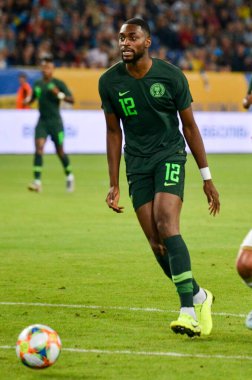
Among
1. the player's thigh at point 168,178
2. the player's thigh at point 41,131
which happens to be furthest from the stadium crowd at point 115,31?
the player's thigh at point 168,178

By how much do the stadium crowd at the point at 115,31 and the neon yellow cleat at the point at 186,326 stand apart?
25.2 m

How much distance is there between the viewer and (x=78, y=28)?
3488 cm

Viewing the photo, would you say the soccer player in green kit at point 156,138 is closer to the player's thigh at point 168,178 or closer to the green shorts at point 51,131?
the player's thigh at point 168,178

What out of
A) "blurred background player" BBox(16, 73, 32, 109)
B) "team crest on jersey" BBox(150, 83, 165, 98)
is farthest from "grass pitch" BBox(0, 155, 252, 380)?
"blurred background player" BBox(16, 73, 32, 109)

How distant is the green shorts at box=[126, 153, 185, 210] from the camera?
826 centimetres

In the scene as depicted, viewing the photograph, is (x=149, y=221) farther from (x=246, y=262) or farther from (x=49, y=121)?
(x=49, y=121)

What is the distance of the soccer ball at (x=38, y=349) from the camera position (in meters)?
6.70

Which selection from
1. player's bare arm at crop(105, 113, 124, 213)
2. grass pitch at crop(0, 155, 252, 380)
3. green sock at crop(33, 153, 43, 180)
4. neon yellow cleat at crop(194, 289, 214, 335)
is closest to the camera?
grass pitch at crop(0, 155, 252, 380)

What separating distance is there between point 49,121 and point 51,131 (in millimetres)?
243

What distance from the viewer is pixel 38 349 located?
6688 mm

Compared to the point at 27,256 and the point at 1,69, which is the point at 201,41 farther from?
the point at 27,256

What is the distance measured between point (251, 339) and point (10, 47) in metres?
26.5

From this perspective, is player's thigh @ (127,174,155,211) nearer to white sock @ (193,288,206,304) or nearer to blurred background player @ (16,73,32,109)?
white sock @ (193,288,206,304)

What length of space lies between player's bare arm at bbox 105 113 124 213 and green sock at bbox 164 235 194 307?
0.69 meters
